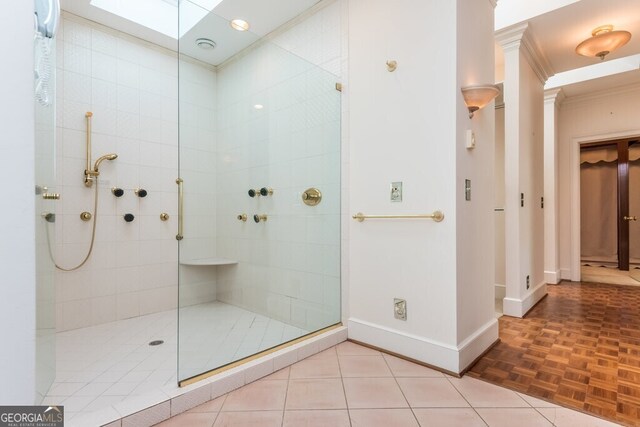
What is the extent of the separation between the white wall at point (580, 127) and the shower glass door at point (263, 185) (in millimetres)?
3957

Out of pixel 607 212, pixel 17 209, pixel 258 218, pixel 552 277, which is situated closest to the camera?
pixel 17 209

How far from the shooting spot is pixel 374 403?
1.52 metres

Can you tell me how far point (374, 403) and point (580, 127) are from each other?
16.5 ft

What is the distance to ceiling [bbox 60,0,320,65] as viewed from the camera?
2.32 m

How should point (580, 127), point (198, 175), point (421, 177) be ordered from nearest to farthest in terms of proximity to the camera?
point (421, 177) < point (198, 175) < point (580, 127)

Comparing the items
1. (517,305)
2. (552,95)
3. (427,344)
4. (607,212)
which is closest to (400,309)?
(427,344)

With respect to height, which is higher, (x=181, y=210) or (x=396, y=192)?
(x=396, y=192)

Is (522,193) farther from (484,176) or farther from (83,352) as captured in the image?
(83,352)

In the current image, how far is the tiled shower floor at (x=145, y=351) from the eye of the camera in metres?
1.58

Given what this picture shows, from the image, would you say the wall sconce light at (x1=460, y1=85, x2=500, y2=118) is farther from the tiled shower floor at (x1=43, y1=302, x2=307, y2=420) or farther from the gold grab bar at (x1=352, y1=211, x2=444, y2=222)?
the tiled shower floor at (x1=43, y1=302, x2=307, y2=420)

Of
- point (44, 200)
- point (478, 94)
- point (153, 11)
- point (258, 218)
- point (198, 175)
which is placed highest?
point (153, 11)

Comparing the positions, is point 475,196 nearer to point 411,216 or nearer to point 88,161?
point 411,216

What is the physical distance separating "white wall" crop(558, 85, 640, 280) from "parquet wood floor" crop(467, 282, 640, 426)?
1472 millimetres

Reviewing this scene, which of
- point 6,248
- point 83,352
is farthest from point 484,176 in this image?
point 83,352
